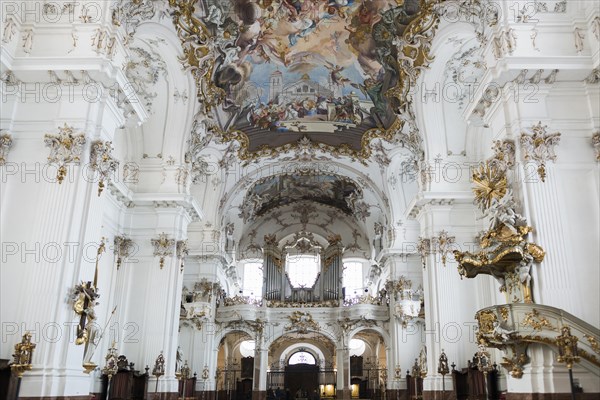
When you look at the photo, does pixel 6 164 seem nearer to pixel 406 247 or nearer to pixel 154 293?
pixel 154 293

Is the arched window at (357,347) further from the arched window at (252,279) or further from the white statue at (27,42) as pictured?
the white statue at (27,42)

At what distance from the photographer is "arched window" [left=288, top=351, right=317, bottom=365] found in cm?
3422

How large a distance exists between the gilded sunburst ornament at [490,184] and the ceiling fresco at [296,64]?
5976 millimetres

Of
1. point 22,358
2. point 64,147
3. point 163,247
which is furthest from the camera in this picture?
point 163,247

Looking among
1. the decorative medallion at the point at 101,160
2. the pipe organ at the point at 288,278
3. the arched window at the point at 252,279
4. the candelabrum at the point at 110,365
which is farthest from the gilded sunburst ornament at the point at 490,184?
the arched window at the point at 252,279

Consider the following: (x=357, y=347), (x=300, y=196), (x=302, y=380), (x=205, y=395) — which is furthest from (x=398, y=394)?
(x=300, y=196)

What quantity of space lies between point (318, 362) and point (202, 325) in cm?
1098

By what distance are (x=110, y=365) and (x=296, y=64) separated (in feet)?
34.6

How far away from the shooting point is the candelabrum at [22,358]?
27.9 feet

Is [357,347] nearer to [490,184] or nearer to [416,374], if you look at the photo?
[416,374]

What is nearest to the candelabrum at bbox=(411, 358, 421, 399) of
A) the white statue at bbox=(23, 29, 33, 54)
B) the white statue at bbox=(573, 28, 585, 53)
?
the white statue at bbox=(573, 28, 585, 53)

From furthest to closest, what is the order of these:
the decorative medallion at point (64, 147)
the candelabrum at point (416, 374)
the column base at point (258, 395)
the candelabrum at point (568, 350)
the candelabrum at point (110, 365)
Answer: the column base at point (258, 395) < the candelabrum at point (416, 374) < the candelabrum at point (110, 365) < the decorative medallion at point (64, 147) < the candelabrum at point (568, 350)

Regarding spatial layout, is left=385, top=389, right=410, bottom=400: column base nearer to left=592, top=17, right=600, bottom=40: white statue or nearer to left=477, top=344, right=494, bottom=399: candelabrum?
left=477, top=344, right=494, bottom=399: candelabrum

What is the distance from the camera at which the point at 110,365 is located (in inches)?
551
